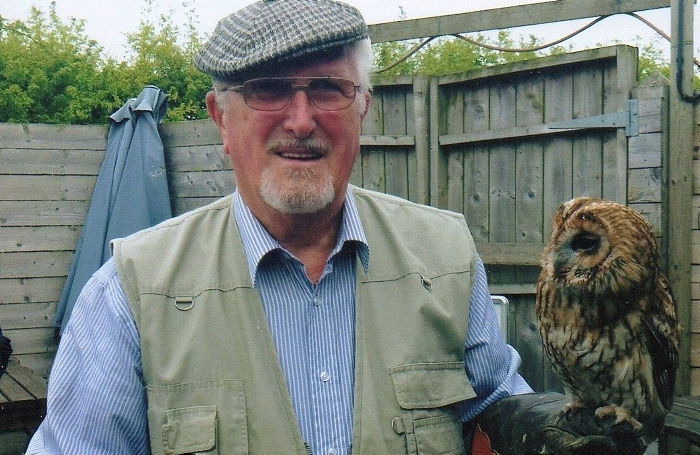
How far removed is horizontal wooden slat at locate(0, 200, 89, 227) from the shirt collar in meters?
3.45

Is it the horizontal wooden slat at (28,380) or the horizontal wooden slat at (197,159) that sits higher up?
the horizontal wooden slat at (197,159)

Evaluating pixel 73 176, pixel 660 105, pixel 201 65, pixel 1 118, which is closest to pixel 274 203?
pixel 201 65

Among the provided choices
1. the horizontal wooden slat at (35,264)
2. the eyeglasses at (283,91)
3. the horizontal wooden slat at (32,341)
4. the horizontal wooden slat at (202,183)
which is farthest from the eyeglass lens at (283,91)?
the horizontal wooden slat at (32,341)

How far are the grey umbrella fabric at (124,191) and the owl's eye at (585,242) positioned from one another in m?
3.16

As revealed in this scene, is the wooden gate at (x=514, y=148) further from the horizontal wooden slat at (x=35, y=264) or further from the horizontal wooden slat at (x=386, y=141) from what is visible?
the horizontal wooden slat at (x=35, y=264)

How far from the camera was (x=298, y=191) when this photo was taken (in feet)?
6.28

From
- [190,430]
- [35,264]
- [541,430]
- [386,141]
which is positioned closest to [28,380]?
[35,264]

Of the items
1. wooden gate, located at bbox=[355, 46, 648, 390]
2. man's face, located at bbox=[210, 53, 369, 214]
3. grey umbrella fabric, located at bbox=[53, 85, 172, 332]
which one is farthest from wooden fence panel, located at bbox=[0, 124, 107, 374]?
man's face, located at bbox=[210, 53, 369, 214]

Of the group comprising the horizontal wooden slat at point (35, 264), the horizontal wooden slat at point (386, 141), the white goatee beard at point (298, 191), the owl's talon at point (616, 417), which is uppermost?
the horizontal wooden slat at point (386, 141)

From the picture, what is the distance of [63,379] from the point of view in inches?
71.3

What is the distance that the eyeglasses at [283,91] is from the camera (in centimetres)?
191

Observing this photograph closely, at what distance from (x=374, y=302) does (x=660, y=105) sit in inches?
99.2

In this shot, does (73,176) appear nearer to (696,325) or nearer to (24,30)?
(696,325)

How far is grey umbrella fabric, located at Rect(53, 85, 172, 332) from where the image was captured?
4688 mm
